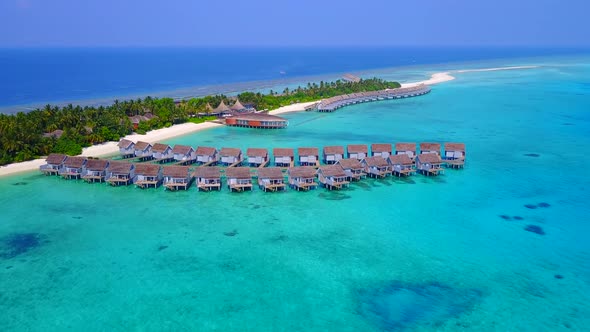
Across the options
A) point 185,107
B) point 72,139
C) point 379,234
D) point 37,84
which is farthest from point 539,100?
point 37,84

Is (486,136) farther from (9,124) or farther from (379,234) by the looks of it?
(9,124)

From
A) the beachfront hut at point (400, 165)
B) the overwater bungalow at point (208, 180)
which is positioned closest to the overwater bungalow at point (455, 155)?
the beachfront hut at point (400, 165)

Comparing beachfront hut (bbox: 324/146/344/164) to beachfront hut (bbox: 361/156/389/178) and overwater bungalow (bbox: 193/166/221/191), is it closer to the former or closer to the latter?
beachfront hut (bbox: 361/156/389/178)

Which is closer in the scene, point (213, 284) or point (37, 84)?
point (213, 284)

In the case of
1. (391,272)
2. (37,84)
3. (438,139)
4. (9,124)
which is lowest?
(391,272)

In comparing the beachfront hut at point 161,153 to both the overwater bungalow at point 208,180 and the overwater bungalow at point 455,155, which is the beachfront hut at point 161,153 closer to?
the overwater bungalow at point 208,180

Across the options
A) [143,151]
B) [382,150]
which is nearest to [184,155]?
[143,151]

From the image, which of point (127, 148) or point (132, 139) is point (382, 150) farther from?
point (132, 139)
